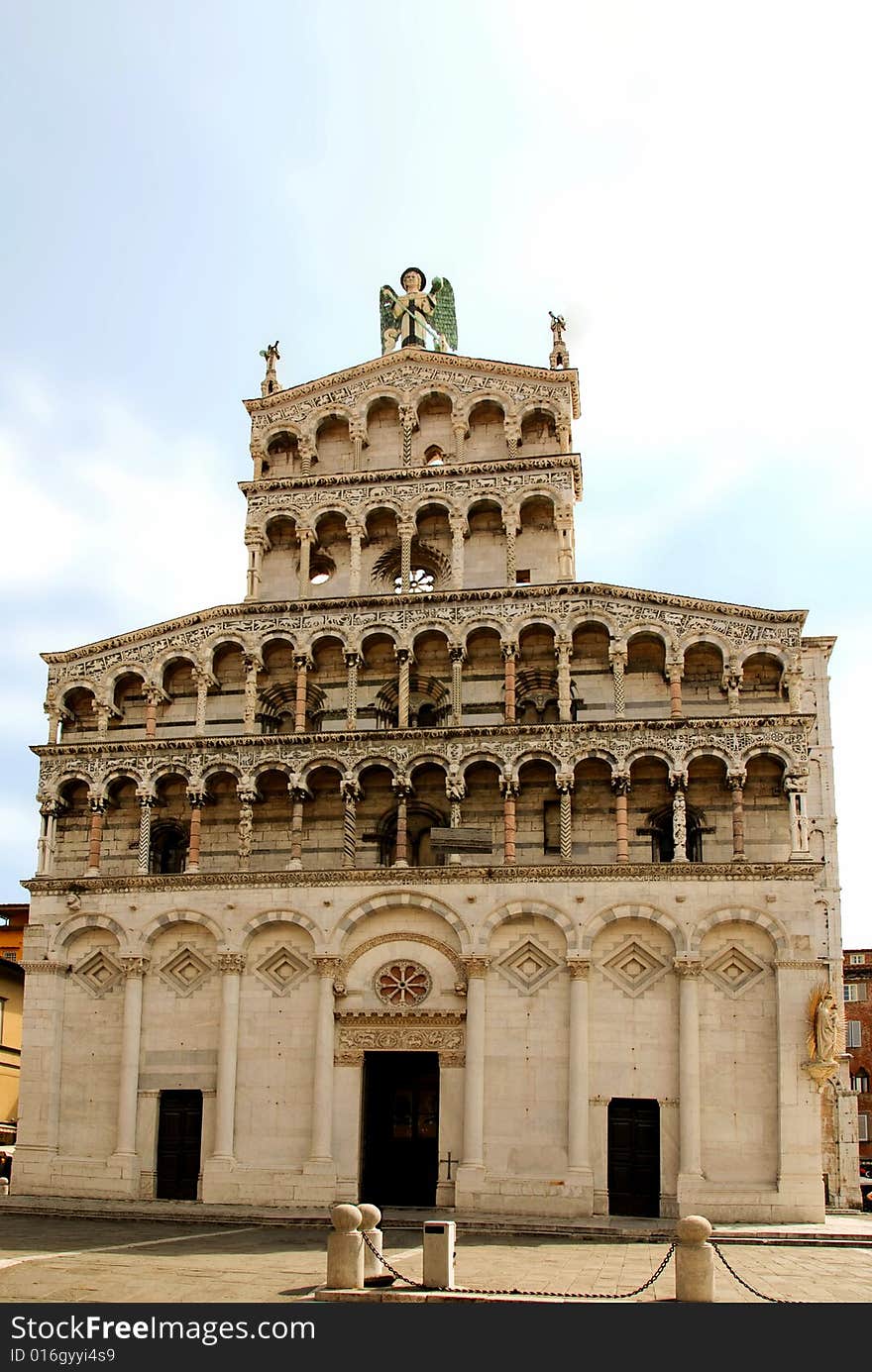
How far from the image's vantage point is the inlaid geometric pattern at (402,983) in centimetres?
3359

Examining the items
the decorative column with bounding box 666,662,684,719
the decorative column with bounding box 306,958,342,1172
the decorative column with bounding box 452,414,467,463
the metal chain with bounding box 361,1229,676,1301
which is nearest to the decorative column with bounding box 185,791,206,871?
the decorative column with bounding box 306,958,342,1172

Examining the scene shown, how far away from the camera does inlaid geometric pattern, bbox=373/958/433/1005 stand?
3359cm

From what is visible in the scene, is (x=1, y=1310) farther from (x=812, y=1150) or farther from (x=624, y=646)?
(x=624, y=646)

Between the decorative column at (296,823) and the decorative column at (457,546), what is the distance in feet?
21.7

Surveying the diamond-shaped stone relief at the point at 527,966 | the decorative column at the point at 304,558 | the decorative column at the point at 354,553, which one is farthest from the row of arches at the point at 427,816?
the decorative column at the point at 304,558

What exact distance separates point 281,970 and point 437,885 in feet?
14.2

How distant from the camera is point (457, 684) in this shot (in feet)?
117

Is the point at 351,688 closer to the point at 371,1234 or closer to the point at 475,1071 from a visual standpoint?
the point at 475,1071

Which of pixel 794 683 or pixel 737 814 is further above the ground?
pixel 794 683

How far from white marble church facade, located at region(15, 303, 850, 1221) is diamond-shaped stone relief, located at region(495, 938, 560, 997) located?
0.12 metres

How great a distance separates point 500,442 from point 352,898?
13369mm

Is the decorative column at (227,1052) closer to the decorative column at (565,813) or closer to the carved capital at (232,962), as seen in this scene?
the carved capital at (232,962)

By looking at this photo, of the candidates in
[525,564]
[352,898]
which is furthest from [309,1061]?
[525,564]

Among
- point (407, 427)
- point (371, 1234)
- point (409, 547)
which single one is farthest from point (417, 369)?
point (371, 1234)
